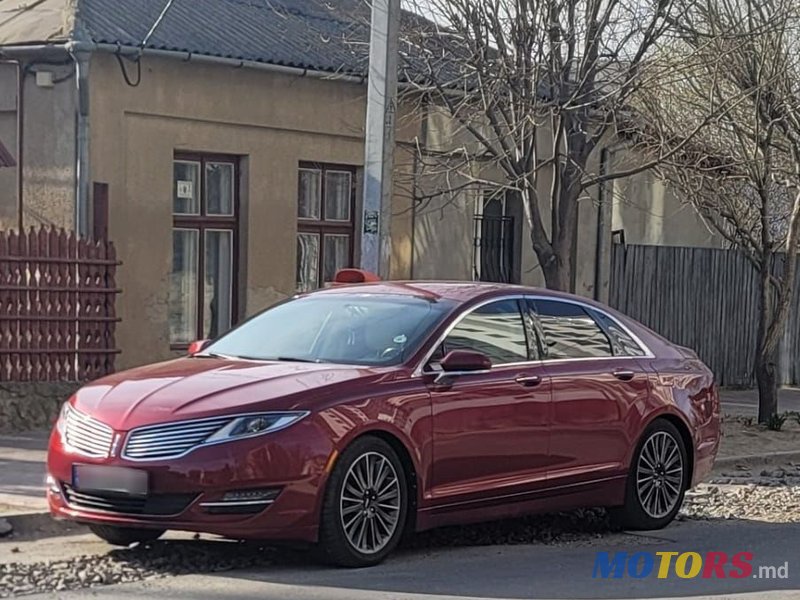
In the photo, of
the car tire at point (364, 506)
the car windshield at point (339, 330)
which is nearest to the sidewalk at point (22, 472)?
the car windshield at point (339, 330)

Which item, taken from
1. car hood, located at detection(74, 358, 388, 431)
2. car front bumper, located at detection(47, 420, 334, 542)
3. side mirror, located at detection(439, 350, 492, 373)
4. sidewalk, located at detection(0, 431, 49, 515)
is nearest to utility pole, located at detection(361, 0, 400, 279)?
sidewalk, located at detection(0, 431, 49, 515)

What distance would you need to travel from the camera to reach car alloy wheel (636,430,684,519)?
958 centimetres

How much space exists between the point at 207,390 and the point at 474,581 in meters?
1.81

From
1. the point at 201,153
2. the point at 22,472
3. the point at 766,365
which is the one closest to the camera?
the point at 22,472

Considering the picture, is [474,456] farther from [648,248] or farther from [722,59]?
[648,248]

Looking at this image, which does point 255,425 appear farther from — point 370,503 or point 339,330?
point 339,330

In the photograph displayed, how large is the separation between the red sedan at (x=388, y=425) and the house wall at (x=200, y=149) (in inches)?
247

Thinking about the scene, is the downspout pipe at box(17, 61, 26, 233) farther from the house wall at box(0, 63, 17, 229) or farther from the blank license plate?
the blank license plate

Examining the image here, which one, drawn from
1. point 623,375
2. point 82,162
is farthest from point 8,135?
point 623,375

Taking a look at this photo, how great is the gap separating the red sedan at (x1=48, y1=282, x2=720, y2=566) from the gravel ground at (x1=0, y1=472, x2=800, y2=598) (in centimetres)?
23

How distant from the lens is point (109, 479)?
7.45 m

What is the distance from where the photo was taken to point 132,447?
292 inches

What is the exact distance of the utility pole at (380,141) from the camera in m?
11.9

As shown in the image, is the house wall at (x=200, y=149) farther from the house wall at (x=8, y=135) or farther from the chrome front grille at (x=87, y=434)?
the chrome front grille at (x=87, y=434)
